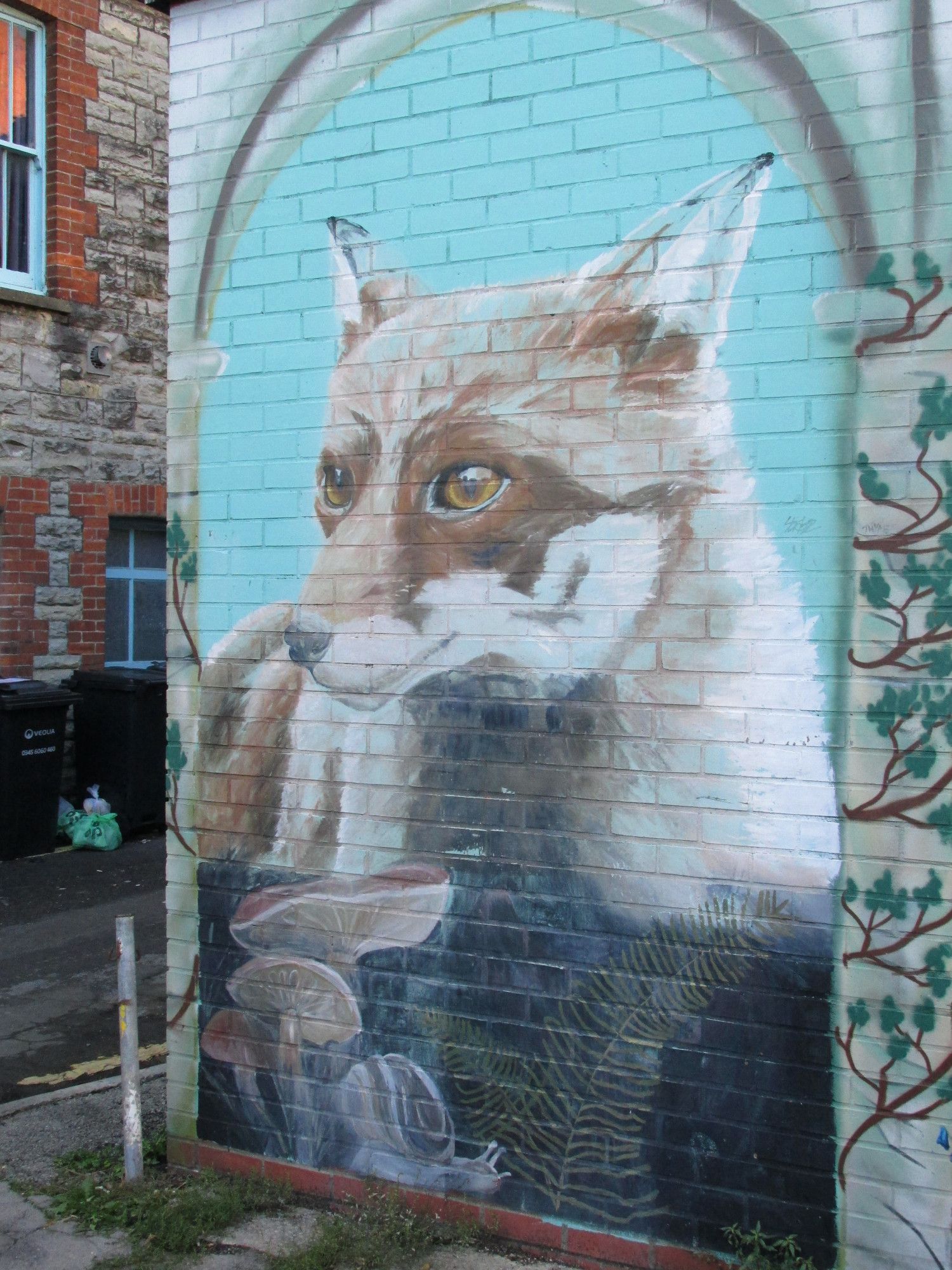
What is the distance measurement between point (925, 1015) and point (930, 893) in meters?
0.34

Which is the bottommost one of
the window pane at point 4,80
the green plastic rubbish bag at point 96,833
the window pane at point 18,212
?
the green plastic rubbish bag at point 96,833

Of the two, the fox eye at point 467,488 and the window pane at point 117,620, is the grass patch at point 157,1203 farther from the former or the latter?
the window pane at point 117,620

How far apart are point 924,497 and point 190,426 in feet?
8.57

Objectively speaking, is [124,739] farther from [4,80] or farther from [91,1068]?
[4,80]

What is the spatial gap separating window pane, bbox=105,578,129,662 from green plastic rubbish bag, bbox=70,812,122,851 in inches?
66.1

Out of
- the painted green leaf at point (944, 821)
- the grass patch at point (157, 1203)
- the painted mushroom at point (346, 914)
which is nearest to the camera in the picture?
the painted green leaf at point (944, 821)

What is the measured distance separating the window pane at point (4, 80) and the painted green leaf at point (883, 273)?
28.6 feet

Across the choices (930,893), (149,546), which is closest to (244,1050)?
(930,893)

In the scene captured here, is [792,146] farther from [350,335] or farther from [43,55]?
[43,55]

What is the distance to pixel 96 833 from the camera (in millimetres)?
9594

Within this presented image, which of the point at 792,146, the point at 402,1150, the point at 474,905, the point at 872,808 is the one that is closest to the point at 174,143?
the point at 792,146

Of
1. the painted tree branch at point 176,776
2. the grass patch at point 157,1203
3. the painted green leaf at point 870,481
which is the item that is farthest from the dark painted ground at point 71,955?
the painted green leaf at point 870,481

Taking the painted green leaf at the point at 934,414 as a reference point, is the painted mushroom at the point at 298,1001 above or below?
below

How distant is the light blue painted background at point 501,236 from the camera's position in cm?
335
